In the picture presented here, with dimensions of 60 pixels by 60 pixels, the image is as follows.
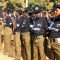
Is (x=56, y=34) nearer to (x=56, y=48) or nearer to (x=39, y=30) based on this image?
(x=56, y=48)

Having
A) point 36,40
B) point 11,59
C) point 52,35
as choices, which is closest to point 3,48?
point 11,59

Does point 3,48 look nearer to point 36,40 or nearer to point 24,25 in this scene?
point 24,25

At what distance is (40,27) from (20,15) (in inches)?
100

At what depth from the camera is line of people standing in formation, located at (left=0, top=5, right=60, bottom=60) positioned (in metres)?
8.30

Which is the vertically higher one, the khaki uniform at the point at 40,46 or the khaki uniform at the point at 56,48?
the khaki uniform at the point at 56,48

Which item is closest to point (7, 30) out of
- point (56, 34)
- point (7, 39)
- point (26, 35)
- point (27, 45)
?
point (7, 39)

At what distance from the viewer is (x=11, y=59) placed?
39.9ft

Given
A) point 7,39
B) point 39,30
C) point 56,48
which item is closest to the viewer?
point 56,48

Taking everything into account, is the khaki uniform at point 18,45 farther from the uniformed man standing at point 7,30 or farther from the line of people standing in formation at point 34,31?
the uniformed man standing at point 7,30

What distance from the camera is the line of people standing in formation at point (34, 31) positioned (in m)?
8.30

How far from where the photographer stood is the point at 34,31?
9578mm

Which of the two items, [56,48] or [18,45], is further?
[18,45]

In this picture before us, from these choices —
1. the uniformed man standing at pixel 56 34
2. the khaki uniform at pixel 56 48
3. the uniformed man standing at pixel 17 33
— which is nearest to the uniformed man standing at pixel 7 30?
the uniformed man standing at pixel 17 33

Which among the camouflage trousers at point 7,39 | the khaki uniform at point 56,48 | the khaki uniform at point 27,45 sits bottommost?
the camouflage trousers at point 7,39
